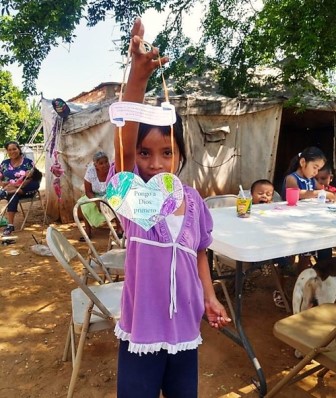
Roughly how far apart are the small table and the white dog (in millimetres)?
264

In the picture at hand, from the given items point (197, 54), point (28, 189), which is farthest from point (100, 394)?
point (197, 54)

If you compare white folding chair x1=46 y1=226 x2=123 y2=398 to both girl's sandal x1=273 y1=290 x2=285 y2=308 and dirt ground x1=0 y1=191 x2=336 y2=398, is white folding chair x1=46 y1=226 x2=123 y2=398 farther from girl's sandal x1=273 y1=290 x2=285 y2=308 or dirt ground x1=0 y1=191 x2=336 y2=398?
girl's sandal x1=273 y1=290 x2=285 y2=308

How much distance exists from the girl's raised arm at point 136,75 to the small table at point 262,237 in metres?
1.12

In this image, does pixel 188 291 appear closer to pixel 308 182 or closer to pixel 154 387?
pixel 154 387

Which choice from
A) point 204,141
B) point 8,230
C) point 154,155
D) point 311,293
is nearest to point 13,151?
point 8,230

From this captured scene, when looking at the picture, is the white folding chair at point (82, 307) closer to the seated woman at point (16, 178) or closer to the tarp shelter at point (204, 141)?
the tarp shelter at point (204, 141)

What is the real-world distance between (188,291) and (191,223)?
0.76 ft

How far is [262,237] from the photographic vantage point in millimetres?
2215

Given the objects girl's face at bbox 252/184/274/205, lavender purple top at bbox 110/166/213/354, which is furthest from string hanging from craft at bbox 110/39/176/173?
girl's face at bbox 252/184/274/205

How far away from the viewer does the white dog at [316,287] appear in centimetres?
239

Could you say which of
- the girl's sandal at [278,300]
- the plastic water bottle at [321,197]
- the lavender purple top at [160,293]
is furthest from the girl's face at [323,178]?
the lavender purple top at [160,293]

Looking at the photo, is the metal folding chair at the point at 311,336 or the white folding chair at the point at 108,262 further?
the white folding chair at the point at 108,262

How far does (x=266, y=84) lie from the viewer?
707cm

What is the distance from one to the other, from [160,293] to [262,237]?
1.21m
